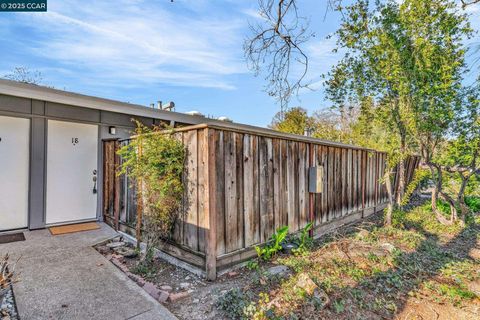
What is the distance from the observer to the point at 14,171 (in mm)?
4438

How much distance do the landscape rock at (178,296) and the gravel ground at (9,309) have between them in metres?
1.34

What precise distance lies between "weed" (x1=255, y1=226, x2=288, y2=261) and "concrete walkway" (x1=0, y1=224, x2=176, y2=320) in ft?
5.40

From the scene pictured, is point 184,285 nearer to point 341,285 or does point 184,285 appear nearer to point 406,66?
point 341,285

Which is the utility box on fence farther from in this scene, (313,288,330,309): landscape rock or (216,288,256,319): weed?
(216,288,256,319): weed

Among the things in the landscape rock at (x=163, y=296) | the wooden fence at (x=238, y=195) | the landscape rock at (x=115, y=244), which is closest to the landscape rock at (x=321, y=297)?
the wooden fence at (x=238, y=195)

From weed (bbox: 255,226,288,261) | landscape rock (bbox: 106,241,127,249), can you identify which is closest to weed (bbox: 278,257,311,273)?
weed (bbox: 255,226,288,261)

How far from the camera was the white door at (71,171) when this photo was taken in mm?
4810

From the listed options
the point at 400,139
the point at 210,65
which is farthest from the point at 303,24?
the point at 400,139

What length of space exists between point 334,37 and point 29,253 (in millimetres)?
6695

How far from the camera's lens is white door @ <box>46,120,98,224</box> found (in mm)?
4810

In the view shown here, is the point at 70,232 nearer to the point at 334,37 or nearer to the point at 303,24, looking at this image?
the point at 303,24

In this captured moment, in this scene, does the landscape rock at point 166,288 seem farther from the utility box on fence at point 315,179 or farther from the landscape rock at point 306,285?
the utility box on fence at point 315,179

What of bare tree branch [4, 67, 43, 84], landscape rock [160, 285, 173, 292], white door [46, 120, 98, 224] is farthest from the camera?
bare tree branch [4, 67, 43, 84]

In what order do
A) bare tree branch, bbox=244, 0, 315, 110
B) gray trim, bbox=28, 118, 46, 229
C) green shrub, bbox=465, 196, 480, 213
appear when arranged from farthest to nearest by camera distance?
green shrub, bbox=465, 196, 480, 213 → gray trim, bbox=28, 118, 46, 229 → bare tree branch, bbox=244, 0, 315, 110
